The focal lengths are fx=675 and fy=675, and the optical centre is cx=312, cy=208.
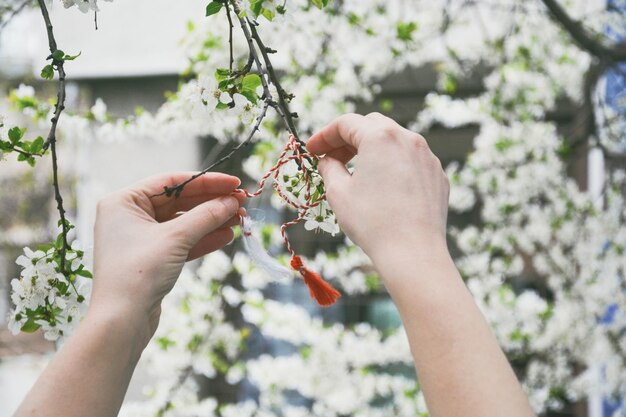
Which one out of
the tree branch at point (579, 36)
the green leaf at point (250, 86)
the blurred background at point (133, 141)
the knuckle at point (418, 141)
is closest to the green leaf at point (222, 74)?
the green leaf at point (250, 86)

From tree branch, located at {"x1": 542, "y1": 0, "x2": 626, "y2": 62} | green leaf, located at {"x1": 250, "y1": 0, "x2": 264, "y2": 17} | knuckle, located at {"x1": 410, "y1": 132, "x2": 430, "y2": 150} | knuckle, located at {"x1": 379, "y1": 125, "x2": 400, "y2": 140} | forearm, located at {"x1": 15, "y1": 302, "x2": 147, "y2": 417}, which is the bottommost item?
tree branch, located at {"x1": 542, "y1": 0, "x2": 626, "y2": 62}

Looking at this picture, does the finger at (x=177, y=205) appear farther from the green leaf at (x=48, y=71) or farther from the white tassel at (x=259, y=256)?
the green leaf at (x=48, y=71)

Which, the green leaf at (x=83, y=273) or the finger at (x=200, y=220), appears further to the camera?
the green leaf at (x=83, y=273)

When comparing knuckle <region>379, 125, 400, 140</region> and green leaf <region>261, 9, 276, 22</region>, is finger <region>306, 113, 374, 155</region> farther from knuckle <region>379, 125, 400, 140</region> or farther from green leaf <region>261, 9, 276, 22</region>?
green leaf <region>261, 9, 276, 22</region>

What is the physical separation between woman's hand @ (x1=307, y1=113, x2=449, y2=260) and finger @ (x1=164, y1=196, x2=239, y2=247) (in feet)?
0.44

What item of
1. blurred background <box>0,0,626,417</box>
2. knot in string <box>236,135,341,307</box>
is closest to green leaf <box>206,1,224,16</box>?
knot in string <box>236,135,341,307</box>

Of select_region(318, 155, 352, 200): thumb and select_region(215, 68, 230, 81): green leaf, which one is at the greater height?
select_region(215, 68, 230, 81): green leaf

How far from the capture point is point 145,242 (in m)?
0.74

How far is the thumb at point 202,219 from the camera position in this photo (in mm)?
750

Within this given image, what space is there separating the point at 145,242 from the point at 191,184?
147 millimetres

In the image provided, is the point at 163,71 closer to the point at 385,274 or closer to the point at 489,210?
the point at 489,210

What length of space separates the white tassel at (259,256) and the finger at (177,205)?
3 centimetres

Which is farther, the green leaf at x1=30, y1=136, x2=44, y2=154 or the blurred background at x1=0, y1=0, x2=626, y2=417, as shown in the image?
the blurred background at x1=0, y1=0, x2=626, y2=417

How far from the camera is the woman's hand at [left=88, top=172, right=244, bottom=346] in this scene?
71 cm
